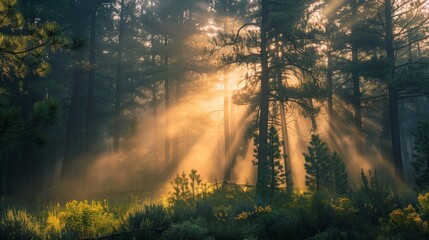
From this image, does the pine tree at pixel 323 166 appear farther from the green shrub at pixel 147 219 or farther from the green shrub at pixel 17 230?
the green shrub at pixel 17 230

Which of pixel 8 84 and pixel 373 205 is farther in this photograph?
pixel 8 84

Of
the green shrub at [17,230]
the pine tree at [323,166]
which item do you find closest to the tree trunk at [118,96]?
the pine tree at [323,166]

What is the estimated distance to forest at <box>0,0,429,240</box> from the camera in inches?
270

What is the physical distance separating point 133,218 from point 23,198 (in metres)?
13.8

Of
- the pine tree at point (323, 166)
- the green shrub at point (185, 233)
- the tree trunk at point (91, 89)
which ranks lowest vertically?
the green shrub at point (185, 233)

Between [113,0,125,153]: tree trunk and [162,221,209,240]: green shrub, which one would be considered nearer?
[162,221,209,240]: green shrub

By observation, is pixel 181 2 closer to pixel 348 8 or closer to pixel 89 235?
pixel 348 8

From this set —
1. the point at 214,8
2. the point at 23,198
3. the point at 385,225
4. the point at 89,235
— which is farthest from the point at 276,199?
the point at 214,8

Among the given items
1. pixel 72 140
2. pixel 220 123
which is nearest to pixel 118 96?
pixel 220 123

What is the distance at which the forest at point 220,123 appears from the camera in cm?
685

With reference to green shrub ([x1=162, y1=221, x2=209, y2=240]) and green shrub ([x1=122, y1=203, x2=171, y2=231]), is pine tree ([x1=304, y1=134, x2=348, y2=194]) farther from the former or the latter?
green shrub ([x1=162, y1=221, x2=209, y2=240])

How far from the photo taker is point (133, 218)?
7.14 m

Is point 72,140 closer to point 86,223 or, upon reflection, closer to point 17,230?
point 86,223

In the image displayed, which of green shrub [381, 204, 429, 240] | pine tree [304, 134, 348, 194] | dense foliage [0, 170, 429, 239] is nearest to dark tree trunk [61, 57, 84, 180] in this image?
dense foliage [0, 170, 429, 239]
